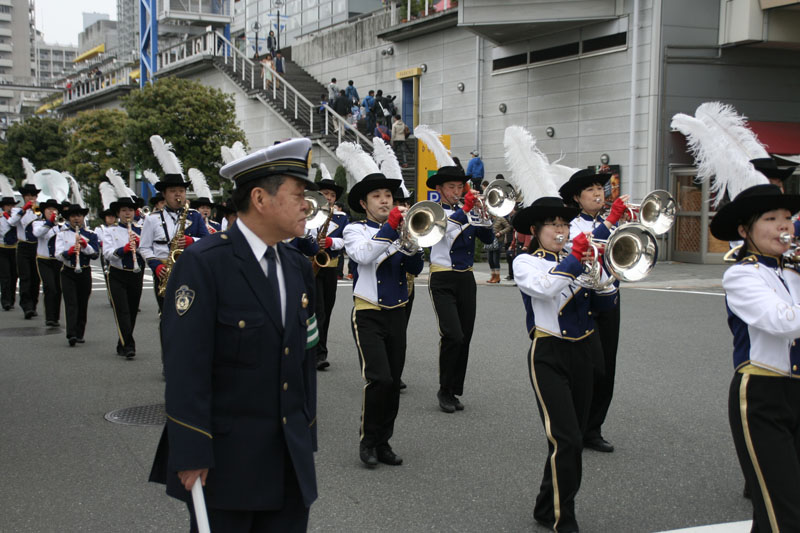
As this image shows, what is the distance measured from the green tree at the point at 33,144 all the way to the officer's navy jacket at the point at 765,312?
5015 centimetres

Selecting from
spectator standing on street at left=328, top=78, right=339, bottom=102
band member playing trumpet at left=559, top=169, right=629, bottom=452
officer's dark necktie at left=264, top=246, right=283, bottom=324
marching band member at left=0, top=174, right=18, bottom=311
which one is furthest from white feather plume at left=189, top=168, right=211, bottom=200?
spectator standing on street at left=328, top=78, right=339, bottom=102

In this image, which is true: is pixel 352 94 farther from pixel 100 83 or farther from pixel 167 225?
pixel 100 83

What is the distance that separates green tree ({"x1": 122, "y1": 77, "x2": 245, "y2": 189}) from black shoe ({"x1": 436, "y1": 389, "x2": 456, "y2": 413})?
22876mm

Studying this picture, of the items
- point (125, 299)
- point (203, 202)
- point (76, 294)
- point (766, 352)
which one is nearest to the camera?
point (766, 352)

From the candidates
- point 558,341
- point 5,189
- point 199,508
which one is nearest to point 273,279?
point 199,508

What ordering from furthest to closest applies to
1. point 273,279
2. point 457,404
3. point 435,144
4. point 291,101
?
point 291,101, point 435,144, point 457,404, point 273,279

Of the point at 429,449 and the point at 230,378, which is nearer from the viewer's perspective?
the point at 230,378

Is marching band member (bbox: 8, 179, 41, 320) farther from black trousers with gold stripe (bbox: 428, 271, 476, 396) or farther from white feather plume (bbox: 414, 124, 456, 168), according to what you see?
black trousers with gold stripe (bbox: 428, 271, 476, 396)

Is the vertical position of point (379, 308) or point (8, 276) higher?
point (379, 308)

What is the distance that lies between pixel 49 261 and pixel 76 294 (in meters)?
1.70

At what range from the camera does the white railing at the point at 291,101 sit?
29.7 meters

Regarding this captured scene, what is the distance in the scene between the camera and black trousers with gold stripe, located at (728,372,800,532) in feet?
11.8

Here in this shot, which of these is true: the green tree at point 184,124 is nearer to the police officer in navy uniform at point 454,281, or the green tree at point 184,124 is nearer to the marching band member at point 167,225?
the marching band member at point 167,225

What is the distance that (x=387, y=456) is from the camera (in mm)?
5914
